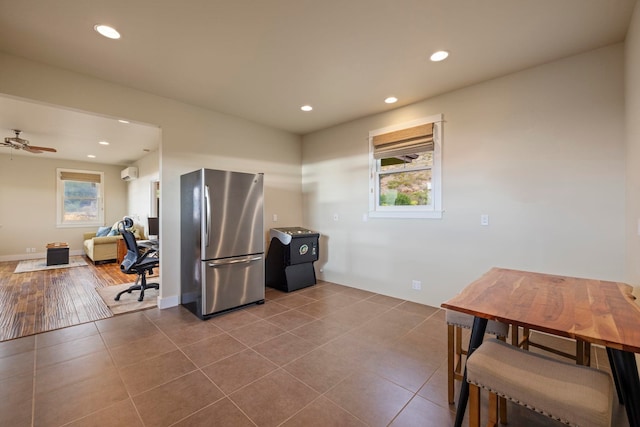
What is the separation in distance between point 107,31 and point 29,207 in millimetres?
7789

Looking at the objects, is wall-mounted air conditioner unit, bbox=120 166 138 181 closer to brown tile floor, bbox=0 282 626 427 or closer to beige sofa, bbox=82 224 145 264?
beige sofa, bbox=82 224 145 264

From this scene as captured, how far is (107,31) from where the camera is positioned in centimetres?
217

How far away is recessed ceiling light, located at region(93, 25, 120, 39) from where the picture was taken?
2123mm

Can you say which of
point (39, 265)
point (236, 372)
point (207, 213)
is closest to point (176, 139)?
point (207, 213)

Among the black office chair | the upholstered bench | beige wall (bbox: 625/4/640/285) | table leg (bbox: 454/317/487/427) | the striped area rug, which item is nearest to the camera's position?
the upholstered bench

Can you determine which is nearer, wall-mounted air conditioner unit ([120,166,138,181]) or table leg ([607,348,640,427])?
table leg ([607,348,640,427])

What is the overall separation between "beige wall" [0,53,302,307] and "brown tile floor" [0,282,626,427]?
1086mm

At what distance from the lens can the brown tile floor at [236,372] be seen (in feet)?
5.45

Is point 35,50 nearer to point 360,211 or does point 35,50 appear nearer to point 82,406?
point 82,406

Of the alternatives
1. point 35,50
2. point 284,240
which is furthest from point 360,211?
point 35,50

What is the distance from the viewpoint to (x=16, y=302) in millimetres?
3693

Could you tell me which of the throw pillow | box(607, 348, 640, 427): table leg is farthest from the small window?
box(607, 348, 640, 427): table leg

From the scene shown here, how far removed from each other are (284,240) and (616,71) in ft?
12.9

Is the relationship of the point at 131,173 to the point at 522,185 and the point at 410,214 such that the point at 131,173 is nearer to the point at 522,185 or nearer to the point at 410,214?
the point at 410,214
